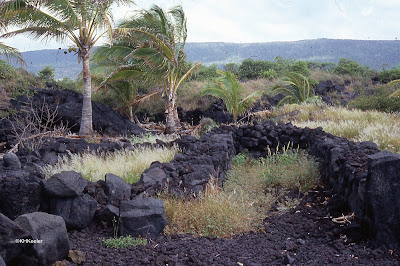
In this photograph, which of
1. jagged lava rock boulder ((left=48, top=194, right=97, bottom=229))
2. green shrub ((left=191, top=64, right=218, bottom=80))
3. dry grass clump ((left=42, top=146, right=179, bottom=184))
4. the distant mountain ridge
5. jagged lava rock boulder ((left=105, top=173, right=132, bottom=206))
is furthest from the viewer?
the distant mountain ridge

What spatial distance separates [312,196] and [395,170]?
291 centimetres

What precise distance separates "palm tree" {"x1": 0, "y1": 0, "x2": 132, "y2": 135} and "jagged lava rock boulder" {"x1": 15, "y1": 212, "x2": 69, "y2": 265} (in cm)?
1183

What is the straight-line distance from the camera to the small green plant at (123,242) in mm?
3953

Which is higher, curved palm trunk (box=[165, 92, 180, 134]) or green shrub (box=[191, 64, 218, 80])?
green shrub (box=[191, 64, 218, 80])

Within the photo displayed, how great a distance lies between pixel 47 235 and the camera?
128 inches

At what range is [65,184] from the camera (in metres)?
4.61

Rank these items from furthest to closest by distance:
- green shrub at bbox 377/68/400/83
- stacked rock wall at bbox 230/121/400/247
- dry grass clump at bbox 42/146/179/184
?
green shrub at bbox 377/68/400/83, dry grass clump at bbox 42/146/179/184, stacked rock wall at bbox 230/121/400/247

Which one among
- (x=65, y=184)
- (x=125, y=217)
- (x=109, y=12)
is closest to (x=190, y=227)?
(x=125, y=217)

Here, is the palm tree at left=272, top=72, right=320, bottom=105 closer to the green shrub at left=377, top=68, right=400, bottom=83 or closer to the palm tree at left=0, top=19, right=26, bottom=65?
the green shrub at left=377, top=68, right=400, bottom=83

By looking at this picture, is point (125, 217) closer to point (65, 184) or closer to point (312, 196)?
point (65, 184)

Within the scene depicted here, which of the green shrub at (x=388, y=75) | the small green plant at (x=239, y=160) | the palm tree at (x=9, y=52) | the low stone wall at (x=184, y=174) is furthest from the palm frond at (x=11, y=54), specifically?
the green shrub at (x=388, y=75)

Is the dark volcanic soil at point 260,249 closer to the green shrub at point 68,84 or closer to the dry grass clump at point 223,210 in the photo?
the dry grass clump at point 223,210

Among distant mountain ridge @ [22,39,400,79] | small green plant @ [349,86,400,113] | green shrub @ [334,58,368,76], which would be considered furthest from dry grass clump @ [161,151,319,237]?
distant mountain ridge @ [22,39,400,79]

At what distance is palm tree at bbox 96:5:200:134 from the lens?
1595cm
